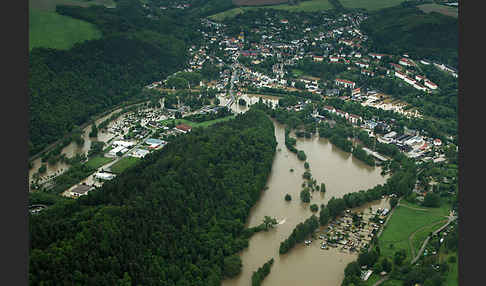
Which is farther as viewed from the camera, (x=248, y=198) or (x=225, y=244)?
(x=248, y=198)

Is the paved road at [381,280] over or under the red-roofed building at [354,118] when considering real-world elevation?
under

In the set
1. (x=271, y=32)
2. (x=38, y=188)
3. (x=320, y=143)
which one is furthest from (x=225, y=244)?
(x=271, y=32)

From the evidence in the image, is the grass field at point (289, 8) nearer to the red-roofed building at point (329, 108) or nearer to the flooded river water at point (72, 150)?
the red-roofed building at point (329, 108)

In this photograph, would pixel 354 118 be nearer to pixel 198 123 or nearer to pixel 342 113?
pixel 342 113

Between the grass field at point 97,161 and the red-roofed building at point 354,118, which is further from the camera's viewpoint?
the red-roofed building at point 354,118

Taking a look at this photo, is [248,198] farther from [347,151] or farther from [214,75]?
[214,75]

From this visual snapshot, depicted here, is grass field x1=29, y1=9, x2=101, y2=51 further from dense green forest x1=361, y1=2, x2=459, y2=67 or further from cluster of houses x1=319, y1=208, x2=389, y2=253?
cluster of houses x1=319, y1=208, x2=389, y2=253

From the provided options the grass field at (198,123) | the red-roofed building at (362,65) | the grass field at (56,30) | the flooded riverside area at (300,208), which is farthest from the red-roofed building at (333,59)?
→ the grass field at (56,30)
